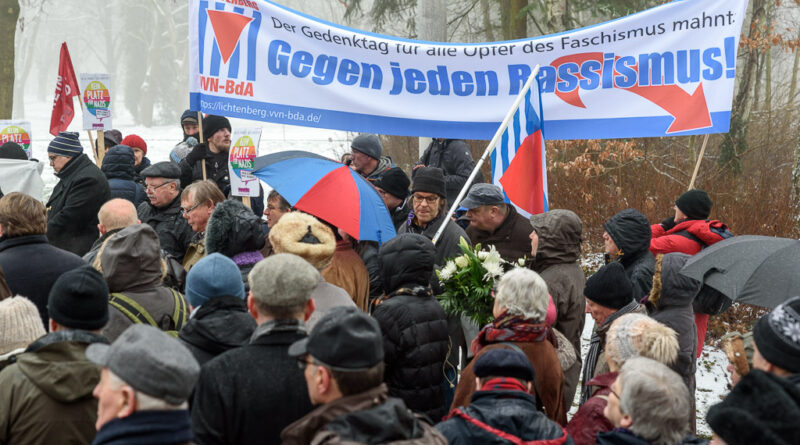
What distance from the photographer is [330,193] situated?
16.7ft

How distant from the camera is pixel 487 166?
558 inches

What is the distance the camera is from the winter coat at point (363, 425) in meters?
2.53

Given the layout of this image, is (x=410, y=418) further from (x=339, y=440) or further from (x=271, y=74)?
(x=271, y=74)

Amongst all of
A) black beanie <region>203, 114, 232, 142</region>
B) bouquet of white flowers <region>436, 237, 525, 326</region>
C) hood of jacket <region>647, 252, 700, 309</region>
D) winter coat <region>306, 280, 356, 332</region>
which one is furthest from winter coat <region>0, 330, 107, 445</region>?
black beanie <region>203, 114, 232, 142</region>

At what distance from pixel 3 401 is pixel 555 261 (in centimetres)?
358

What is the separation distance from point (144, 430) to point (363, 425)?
26.2 inches

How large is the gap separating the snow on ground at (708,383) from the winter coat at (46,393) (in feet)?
16.0

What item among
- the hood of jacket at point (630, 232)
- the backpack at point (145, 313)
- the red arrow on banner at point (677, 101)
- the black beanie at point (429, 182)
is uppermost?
the red arrow on banner at point (677, 101)

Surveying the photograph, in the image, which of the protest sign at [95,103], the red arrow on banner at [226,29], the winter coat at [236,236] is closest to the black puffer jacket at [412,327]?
the winter coat at [236,236]

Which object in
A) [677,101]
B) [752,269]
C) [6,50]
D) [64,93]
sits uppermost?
[6,50]

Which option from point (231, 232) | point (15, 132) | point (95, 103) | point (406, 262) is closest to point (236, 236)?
point (231, 232)

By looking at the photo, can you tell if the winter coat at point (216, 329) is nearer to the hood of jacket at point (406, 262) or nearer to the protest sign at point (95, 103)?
the hood of jacket at point (406, 262)

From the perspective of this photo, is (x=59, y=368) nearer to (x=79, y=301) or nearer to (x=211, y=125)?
(x=79, y=301)

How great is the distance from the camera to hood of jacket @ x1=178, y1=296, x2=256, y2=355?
11.5 ft
